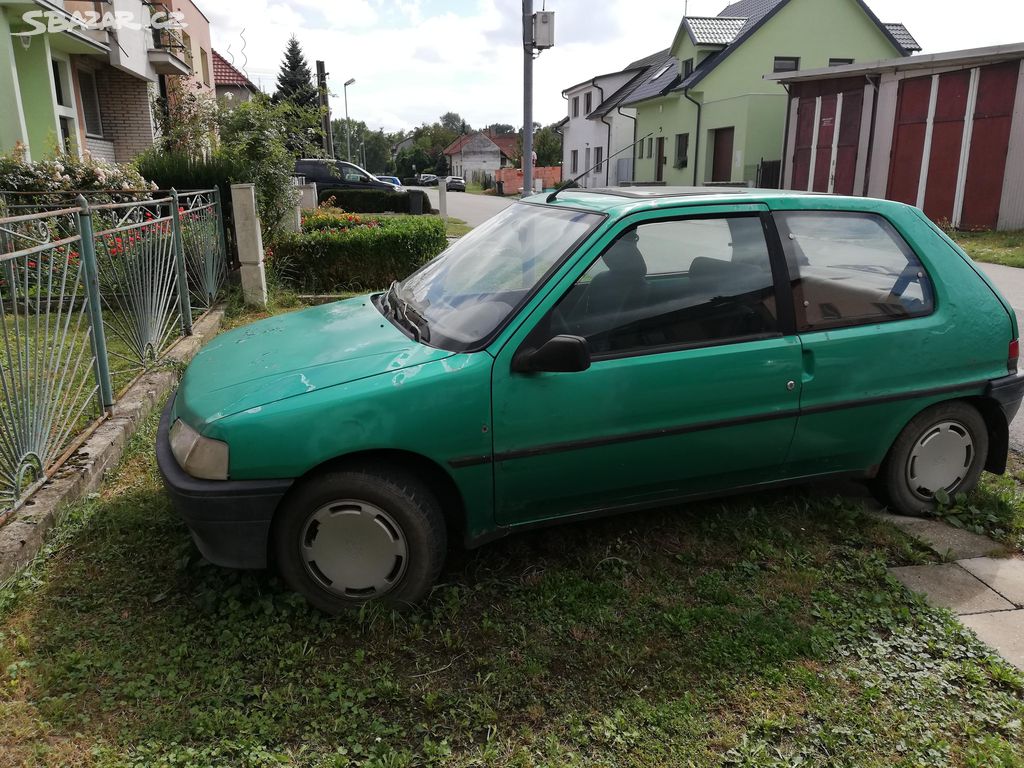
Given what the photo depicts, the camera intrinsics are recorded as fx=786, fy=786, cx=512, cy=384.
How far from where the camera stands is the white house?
4122 cm

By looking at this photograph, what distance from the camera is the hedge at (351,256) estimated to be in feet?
35.9

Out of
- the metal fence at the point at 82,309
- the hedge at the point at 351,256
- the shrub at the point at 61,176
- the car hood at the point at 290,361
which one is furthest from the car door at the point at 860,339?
the shrub at the point at 61,176

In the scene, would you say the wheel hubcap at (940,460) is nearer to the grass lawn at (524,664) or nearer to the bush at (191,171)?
the grass lawn at (524,664)

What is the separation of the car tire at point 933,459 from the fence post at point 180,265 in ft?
20.5

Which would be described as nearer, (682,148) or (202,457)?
(202,457)

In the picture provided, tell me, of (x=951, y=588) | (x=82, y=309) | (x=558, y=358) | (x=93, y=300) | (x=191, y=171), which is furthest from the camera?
(x=191, y=171)

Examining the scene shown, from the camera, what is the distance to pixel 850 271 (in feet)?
12.3

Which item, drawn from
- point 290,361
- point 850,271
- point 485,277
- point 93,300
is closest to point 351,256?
point 93,300

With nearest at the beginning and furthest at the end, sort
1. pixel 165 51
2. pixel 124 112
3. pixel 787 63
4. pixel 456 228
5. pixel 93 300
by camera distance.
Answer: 1. pixel 93 300
2. pixel 124 112
3. pixel 165 51
4. pixel 456 228
5. pixel 787 63

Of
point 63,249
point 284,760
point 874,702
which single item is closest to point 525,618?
point 284,760

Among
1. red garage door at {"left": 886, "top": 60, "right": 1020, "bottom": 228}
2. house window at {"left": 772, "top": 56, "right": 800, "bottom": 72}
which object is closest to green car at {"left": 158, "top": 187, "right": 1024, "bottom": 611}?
red garage door at {"left": 886, "top": 60, "right": 1020, "bottom": 228}

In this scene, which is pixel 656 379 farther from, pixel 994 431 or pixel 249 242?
pixel 249 242

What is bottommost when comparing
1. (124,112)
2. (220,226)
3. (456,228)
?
(456,228)

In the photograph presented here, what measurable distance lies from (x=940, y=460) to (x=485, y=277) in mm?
2530
